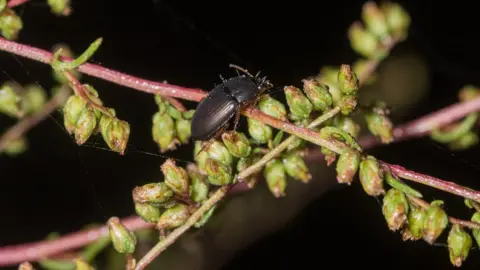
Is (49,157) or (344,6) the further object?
(344,6)

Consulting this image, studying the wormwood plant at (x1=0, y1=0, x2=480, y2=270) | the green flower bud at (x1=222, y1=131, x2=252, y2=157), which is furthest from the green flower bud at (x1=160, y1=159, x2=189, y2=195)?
the green flower bud at (x1=222, y1=131, x2=252, y2=157)

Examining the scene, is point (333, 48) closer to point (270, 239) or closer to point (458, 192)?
point (270, 239)

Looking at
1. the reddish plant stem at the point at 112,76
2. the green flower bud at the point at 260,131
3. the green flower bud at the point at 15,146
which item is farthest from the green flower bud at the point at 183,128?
the green flower bud at the point at 15,146

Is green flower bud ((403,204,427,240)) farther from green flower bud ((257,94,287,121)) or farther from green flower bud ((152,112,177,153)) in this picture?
green flower bud ((152,112,177,153))

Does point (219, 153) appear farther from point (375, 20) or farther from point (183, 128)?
point (375, 20)

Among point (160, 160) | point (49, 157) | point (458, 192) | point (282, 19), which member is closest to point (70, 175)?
point (49, 157)

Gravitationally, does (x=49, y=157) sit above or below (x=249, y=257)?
above

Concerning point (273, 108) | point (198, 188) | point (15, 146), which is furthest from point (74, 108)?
point (15, 146)
